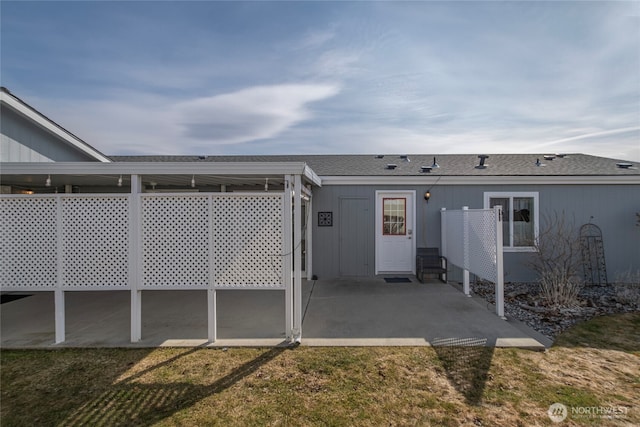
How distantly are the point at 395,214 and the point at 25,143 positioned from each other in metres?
8.07

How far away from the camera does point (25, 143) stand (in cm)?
578

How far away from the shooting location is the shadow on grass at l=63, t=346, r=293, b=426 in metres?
2.40

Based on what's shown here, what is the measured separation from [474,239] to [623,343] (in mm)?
2389

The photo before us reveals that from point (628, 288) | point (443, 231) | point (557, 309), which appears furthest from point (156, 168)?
point (628, 288)

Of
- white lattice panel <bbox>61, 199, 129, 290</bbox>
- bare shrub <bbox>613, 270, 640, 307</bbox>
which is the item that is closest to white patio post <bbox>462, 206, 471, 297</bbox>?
bare shrub <bbox>613, 270, 640, 307</bbox>

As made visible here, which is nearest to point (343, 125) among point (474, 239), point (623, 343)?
point (474, 239)

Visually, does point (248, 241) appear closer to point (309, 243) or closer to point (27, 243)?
point (27, 243)

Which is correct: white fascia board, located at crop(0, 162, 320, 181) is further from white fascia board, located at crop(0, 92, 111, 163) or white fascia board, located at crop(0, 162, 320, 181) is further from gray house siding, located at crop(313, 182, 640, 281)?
gray house siding, located at crop(313, 182, 640, 281)

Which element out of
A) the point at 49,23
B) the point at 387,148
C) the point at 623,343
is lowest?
the point at 623,343

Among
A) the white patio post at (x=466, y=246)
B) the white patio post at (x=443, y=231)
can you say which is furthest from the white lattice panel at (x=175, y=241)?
the white patio post at (x=443, y=231)

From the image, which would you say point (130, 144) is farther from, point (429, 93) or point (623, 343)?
point (623, 343)

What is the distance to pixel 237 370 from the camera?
3152 mm

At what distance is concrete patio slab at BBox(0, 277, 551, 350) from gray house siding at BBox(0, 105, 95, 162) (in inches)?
113

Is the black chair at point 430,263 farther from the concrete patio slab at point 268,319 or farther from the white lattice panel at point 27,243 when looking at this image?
the white lattice panel at point 27,243
